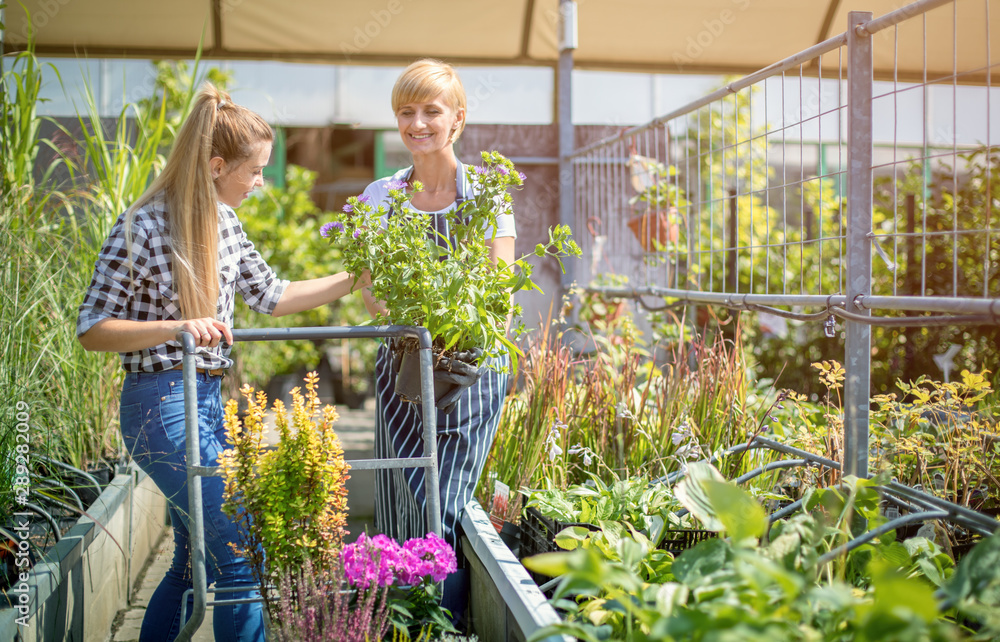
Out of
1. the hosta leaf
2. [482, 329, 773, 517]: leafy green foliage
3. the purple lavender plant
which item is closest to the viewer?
the hosta leaf

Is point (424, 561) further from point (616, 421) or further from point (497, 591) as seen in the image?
point (616, 421)

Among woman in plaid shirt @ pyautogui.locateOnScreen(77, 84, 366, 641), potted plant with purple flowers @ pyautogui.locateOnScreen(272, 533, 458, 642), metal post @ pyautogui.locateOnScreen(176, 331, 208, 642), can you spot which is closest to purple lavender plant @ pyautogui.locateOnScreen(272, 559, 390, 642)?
potted plant with purple flowers @ pyautogui.locateOnScreen(272, 533, 458, 642)

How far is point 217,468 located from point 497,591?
623 millimetres

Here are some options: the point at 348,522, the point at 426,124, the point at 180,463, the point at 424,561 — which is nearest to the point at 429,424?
the point at 424,561

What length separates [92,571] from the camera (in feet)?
6.97

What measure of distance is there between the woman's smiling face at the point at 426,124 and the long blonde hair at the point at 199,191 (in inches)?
16.1

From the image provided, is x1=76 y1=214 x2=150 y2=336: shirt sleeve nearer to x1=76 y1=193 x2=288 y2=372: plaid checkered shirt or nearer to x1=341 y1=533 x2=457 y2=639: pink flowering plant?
x1=76 y1=193 x2=288 y2=372: plaid checkered shirt

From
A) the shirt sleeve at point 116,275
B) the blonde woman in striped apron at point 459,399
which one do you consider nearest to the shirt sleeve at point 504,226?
the blonde woman in striped apron at point 459,399

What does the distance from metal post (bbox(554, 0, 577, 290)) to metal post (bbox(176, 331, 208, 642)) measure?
251 centimetres

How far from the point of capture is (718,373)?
232 centimetres

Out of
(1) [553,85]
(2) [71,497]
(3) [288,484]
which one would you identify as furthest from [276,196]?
(3) [288,484]

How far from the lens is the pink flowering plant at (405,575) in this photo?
1356 mm

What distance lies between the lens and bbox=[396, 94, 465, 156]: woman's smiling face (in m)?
2.00

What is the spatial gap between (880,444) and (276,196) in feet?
14.3
